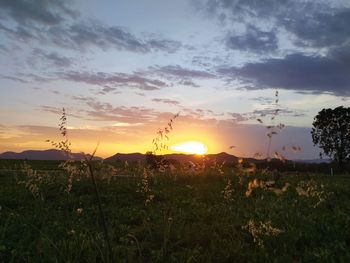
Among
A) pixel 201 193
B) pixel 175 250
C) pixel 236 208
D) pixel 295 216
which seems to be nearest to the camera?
pixel 175 250

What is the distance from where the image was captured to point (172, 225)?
977cm

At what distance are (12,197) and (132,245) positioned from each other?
23.8 ft

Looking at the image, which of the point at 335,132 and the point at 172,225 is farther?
the point at 335,132

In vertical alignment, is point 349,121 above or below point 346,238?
above

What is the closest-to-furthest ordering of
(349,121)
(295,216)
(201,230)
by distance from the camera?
(201,230), (295,216), (349,121)

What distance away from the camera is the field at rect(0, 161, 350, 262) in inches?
315

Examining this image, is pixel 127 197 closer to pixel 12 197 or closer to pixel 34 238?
pixel 12 197

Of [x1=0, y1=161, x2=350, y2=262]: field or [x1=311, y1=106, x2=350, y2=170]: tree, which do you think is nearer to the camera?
[x1=0, y1=161, x2=350, y2=262]: field

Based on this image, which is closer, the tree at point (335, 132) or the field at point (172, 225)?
the field at point (172, 225)

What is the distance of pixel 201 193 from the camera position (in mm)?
15414

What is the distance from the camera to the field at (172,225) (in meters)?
8.00

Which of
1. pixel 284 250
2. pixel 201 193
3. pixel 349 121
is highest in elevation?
pixel 349 121

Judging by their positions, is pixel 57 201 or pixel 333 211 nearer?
pixel 333 211

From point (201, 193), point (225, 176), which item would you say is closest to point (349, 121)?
point (225, 176)
